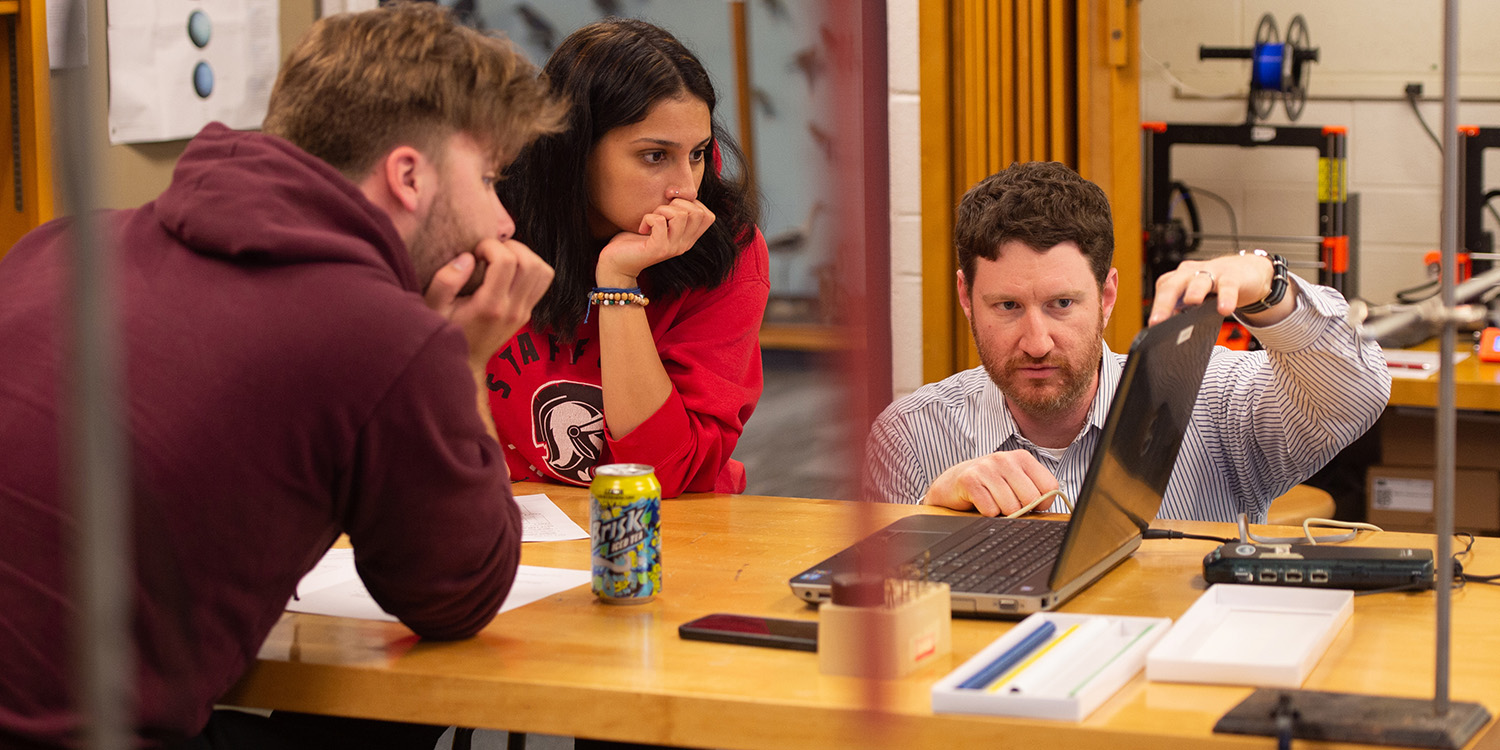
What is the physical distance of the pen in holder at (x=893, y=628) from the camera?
910 millimetres

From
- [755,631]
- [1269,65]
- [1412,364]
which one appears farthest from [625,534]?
[1269,65]

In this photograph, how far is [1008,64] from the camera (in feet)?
8.98

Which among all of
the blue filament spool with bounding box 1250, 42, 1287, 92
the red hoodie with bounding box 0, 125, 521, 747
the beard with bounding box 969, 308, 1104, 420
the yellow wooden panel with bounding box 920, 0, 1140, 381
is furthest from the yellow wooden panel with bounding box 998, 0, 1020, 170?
the red hoodie with bounding box 0, 125, 521, 747

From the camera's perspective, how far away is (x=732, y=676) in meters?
0.95

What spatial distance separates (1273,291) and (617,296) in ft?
2.38

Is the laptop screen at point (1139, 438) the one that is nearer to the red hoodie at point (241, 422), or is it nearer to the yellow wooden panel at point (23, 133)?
the red hoodie at point (241, 422)

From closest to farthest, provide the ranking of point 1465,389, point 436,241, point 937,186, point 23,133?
point 436,241 < point 23,133 < point 1465,389 < point 937,186

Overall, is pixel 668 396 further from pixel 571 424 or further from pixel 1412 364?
pixel 1412 364

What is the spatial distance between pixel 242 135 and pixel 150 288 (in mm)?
140

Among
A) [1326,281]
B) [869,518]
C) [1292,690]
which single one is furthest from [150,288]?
[1326,281]

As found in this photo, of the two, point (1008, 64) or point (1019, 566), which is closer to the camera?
point (1019, 566)

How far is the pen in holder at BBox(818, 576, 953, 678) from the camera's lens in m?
0.91

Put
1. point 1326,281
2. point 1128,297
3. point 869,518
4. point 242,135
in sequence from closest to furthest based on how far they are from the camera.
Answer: point 869,518, point 242,135, point 1128,297, point 1326,281

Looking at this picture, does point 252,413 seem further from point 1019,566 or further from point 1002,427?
point 1002,427
